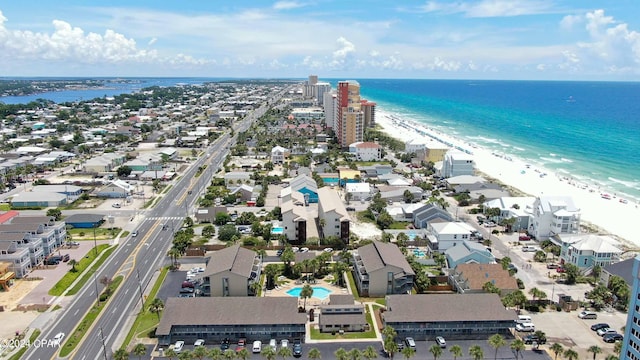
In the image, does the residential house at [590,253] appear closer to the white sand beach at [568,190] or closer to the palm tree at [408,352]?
the white sand beach at [568,190]

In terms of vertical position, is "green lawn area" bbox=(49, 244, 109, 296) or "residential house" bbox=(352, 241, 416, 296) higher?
"residential house" bbox=(352, 241, 416, 296)

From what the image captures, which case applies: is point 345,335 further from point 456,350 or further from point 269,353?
point 456,350

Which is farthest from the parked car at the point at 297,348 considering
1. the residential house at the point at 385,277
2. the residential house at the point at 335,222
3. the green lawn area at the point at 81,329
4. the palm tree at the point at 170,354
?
the residential house at the point at 335,222

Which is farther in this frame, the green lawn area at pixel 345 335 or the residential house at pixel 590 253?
the residential house at pixel 590 253

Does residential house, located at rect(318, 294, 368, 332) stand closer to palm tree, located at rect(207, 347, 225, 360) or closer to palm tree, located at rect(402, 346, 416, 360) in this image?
palm tree, located at rect(402, 346, 416, 360)

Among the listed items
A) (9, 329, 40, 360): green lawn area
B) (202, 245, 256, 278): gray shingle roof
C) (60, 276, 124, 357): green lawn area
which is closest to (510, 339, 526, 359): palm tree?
(202, 245, 256, 278): gray shingle roof

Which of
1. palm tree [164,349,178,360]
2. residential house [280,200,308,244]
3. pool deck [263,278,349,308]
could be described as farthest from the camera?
residential house [280,200,308,244]
